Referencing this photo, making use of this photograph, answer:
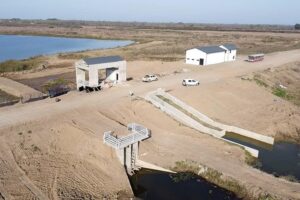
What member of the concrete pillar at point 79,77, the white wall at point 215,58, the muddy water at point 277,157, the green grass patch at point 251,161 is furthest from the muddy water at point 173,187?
the white wall at point 215,58

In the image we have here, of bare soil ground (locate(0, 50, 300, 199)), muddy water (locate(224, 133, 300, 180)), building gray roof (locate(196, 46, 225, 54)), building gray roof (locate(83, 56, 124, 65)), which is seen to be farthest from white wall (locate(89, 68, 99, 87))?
building gray roof (locate(196, 46, 225, 54))

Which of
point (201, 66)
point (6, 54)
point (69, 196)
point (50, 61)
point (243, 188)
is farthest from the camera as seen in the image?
point (6, 54)

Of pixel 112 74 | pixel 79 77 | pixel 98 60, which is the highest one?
pixel 98 60

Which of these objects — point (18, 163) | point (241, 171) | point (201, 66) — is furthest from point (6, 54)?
point (241, 171)

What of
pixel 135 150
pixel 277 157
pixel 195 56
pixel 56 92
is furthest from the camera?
pixel 195 56

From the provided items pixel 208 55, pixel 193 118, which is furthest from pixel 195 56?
pixel 193 118

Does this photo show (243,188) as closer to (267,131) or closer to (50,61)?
(267,131)

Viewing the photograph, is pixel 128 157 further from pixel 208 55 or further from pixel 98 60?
pixel 208 55
